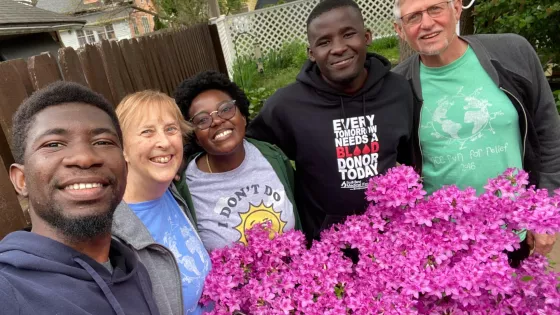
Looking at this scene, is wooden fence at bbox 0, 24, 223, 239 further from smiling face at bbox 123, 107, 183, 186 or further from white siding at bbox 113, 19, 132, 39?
A: white siding at bbox 113, 19, 132, 39

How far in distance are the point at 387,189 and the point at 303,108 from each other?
2.47 ft

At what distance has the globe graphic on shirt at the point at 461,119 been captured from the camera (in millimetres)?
2172

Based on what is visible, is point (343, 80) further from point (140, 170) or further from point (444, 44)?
point (140, 170)

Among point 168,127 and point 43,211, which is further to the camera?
point 168,127

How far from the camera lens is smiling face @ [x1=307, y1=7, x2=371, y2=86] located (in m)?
2.14

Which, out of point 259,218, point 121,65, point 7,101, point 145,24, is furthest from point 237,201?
point 145,24

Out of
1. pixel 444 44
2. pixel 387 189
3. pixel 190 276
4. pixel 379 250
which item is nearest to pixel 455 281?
pixel 379 250

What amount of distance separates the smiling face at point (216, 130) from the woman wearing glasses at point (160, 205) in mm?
169

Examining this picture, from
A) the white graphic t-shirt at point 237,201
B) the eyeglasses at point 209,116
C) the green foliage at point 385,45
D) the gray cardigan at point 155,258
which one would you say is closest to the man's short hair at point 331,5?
the eyeglasses at point 209,116

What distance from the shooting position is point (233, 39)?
46.3 feet

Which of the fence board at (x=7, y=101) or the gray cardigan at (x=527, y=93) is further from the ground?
the fence board at (x=7, y=101)

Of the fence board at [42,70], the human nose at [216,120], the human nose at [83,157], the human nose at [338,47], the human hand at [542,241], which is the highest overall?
the fence board at [42,70]

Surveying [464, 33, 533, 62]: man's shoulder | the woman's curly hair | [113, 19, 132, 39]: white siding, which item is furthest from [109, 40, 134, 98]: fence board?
[113, 19, 132, 39]: white siding

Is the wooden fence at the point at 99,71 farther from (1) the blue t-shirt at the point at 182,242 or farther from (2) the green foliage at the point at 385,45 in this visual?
(2) the green foliage at the point at 385,45
